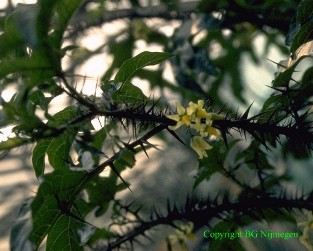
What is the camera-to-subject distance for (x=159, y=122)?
22.8 inches

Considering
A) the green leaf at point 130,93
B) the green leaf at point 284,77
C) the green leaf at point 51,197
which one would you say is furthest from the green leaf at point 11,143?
the green leaf at point 284,77

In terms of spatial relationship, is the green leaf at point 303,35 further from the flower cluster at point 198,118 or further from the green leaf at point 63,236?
the green leaf at point 63,236

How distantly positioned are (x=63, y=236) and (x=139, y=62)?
0.83 ft

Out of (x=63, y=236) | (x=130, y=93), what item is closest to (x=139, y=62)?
(x=130, y=93)

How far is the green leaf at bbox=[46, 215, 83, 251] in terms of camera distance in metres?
0.63

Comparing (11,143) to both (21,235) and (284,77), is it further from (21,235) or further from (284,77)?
(284,77)

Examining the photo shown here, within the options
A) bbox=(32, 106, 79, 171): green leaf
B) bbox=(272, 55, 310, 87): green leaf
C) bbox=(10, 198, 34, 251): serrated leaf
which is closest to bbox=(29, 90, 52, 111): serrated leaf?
bbox=(32, 106, 79, 171): green leaf

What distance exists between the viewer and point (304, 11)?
65cm

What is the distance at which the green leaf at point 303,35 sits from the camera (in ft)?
2.07

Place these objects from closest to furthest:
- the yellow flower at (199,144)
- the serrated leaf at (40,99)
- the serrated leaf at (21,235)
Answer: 1. the serrated leaf at (21,235)
2. the serrated leaf at (40,99)
3. the yellow flower at (199,144)

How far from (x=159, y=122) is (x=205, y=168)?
1.32 ft

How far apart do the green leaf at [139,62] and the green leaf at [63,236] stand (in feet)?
0.66

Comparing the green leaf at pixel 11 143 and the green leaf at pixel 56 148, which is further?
the green leaf at pixel 56 148

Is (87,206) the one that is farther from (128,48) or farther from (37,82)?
(128,48)
